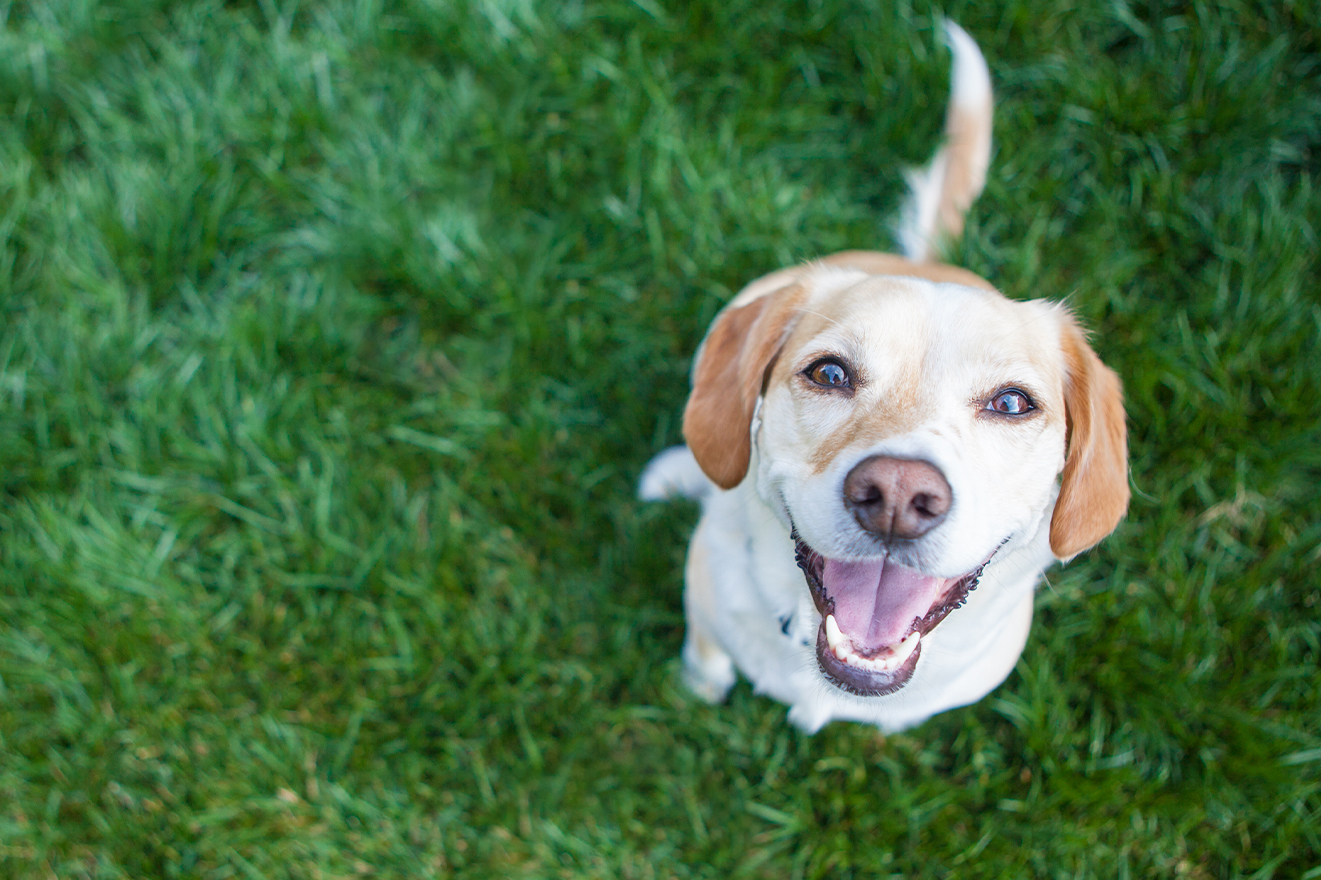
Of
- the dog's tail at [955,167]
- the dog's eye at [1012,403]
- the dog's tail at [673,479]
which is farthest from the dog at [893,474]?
the dog's tail at [955,167]

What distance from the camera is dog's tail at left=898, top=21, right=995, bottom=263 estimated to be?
9.38 ft

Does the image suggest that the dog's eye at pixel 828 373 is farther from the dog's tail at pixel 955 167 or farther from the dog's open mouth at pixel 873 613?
the dog's tail at pixel 955 167

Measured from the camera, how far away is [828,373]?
185 centimetres

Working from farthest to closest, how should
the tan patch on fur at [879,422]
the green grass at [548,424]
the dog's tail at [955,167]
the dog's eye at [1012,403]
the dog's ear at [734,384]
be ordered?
the dog's tail at [955,167] → the green grass at [548,424] → the dog's ear at [734,384] → the dog's eye at [1012,403] → the tan patch on fur at [879,422]

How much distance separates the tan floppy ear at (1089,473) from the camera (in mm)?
1806

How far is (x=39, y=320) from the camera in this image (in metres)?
3.15

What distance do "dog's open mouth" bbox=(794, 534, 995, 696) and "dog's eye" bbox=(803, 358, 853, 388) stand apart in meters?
0.36

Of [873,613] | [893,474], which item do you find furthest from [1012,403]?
[873,613]

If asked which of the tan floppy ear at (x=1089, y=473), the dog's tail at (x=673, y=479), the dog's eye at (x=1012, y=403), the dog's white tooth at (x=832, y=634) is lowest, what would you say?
the dog's tail at (x=673, y=479)

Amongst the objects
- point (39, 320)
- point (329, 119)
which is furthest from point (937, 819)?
point (39, 320)

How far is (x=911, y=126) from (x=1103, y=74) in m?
0.78

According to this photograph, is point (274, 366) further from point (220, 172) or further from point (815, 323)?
point (815, 323)

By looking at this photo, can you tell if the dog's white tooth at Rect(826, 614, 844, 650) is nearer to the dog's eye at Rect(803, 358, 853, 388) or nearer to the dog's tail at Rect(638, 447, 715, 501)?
the dog's eye at Rect(803, 358, 853, 388)

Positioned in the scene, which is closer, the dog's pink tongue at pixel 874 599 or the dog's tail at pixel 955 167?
the dog's pink tongue at pixel 874 599
